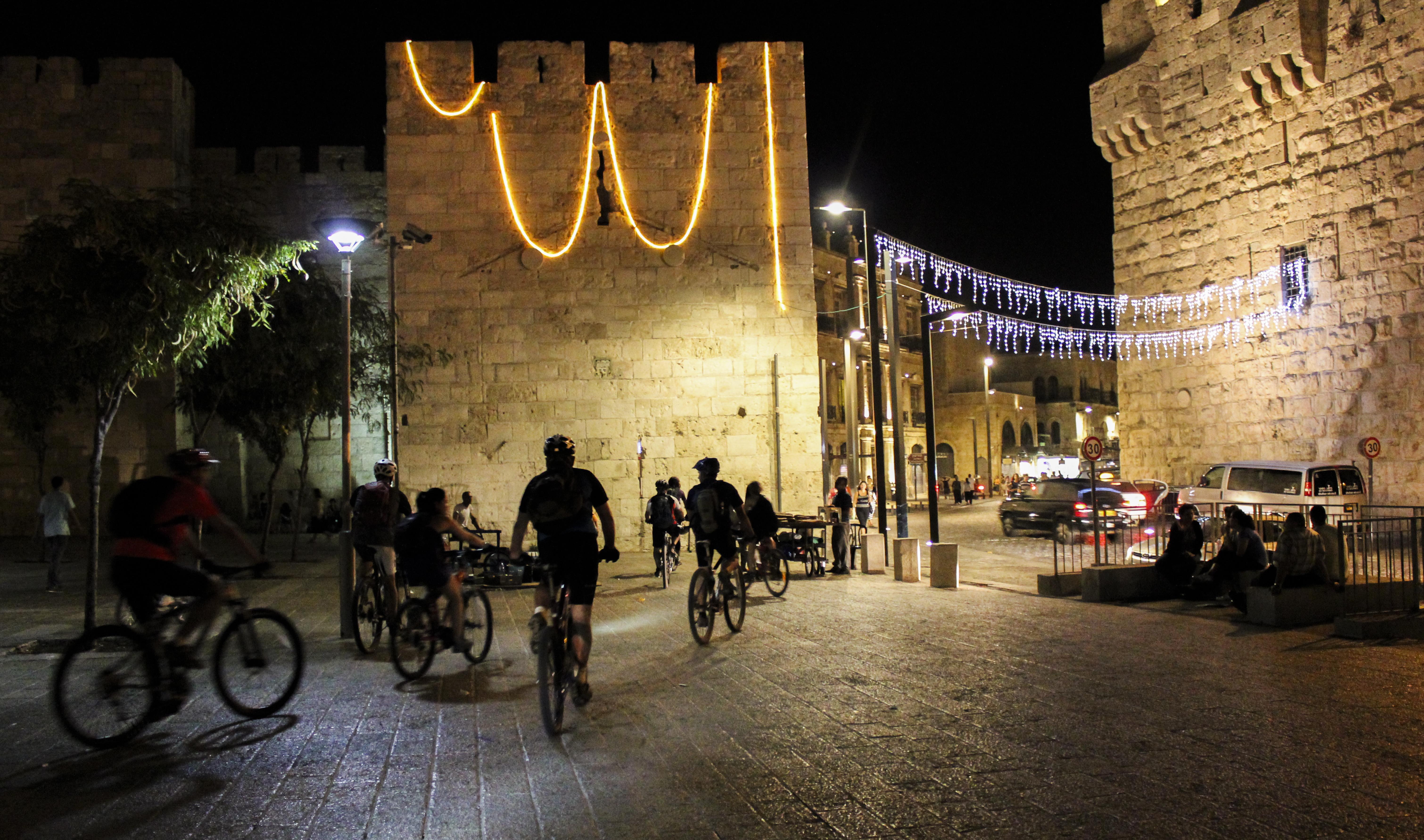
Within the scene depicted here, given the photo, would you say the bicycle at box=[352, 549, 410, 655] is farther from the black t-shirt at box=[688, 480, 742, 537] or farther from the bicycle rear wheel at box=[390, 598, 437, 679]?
the black t-shirt at box=[688, 480, 742, 537]

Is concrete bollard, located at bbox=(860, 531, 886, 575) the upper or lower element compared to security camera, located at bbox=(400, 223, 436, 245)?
lower

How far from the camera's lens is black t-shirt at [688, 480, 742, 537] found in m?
9.29

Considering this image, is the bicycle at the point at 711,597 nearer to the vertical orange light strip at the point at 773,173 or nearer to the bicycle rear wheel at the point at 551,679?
the bicycle rear wheel at the point at 551,679

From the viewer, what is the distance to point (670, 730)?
18.4ft

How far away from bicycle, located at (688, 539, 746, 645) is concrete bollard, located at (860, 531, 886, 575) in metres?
6.14

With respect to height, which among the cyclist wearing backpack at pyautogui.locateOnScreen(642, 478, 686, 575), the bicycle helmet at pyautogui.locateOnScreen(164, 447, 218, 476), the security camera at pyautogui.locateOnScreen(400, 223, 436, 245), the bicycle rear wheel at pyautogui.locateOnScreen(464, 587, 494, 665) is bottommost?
the bicycle rear wheel at pyautogui.locateOnScreen(464, 587, 494, 665)

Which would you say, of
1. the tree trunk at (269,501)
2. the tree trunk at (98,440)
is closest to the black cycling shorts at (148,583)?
the tree trunk at (98,440)

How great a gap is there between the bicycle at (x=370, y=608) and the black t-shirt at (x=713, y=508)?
251 cm

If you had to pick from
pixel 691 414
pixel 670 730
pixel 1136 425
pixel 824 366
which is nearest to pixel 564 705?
pixel 670 730

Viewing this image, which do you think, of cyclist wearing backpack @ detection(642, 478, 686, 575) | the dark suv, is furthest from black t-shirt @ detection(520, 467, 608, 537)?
the dark suv

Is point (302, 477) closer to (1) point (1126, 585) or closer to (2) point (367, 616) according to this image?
(2) point (367, 616)

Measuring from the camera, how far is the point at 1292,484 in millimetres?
17438

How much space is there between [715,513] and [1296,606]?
17.8 ft

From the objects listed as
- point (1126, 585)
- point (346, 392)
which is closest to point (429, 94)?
→ point (346, 392)
